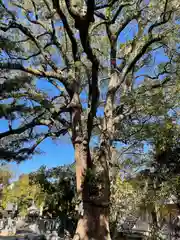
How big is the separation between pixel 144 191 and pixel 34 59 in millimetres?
5613

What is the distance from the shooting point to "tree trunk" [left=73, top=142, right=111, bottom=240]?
6.52m

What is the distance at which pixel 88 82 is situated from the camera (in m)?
8.27

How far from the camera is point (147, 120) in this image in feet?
32.3

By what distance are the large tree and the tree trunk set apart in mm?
20

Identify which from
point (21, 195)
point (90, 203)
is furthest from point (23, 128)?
point (21, 195)

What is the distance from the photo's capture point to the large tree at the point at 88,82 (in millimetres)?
6461

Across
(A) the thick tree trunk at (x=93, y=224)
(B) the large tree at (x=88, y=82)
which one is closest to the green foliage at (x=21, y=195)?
(B) the large tree at (x=88, y=82)

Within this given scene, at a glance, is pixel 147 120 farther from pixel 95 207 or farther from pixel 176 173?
pixel 95 207

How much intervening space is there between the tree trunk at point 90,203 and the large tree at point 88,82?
2 cm

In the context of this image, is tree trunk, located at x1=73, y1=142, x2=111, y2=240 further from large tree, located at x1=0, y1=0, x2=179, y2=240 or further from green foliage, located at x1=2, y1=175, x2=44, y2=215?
green foliage, located at x1=2, y1=175, x2=44, y2=215

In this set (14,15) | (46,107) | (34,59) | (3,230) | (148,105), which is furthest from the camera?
(3,230)

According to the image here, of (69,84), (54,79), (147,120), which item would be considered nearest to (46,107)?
(69,84)

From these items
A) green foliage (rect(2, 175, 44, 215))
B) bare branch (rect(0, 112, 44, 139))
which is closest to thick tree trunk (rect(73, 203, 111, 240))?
bare branch (rect(0, 112, 44, 139))

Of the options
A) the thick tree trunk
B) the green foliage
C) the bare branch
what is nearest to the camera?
the bare branch
